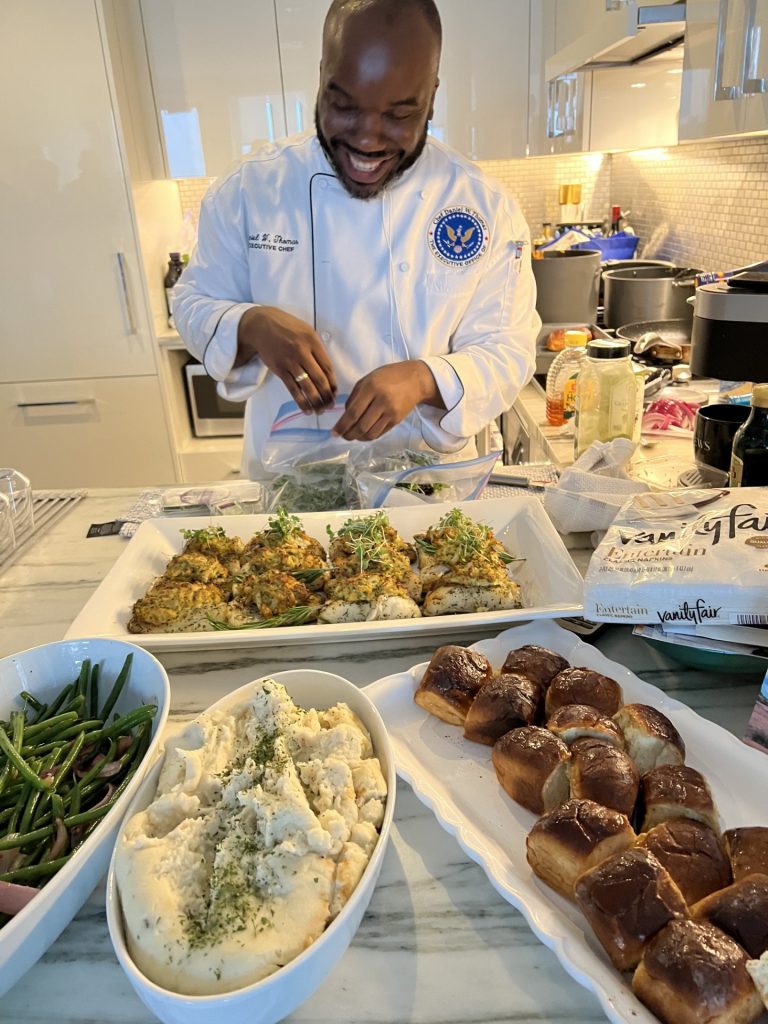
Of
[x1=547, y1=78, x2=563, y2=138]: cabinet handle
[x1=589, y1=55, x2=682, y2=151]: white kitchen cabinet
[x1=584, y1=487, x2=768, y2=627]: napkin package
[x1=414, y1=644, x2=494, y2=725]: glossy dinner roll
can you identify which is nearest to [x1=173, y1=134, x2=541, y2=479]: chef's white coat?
[x1=584, y1=487, x2=768, y2=627]: napkin package

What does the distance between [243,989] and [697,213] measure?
2.69 meters

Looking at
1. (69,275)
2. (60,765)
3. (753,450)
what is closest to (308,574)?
(60,765)

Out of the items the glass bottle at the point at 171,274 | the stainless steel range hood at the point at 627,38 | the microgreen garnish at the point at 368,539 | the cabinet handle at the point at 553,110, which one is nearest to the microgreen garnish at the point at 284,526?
the microgreen garnish at the point at 368,539

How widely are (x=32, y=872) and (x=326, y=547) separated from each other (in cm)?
66

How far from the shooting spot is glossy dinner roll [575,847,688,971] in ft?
1.66

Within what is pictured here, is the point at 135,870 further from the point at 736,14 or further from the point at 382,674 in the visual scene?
the point at 736,14

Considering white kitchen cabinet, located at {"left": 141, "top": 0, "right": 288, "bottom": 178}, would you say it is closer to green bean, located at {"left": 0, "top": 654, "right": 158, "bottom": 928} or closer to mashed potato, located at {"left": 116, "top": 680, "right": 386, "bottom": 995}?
green bean, located at {"left": 0, "top": 654, "right": 158, "bottom": 928}

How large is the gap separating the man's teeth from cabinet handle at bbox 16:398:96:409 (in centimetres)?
182

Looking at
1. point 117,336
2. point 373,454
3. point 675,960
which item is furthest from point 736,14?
point 117,336

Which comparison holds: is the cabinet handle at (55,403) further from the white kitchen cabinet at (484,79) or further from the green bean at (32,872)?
the green bean at (32,872)

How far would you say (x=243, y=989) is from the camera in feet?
1.48

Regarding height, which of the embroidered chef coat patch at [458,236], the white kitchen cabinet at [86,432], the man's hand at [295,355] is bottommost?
the white kitchen cabinet at [86,432]

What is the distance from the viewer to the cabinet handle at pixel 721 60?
48.7 inches

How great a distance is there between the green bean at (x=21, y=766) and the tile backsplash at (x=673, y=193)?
7.07ft
